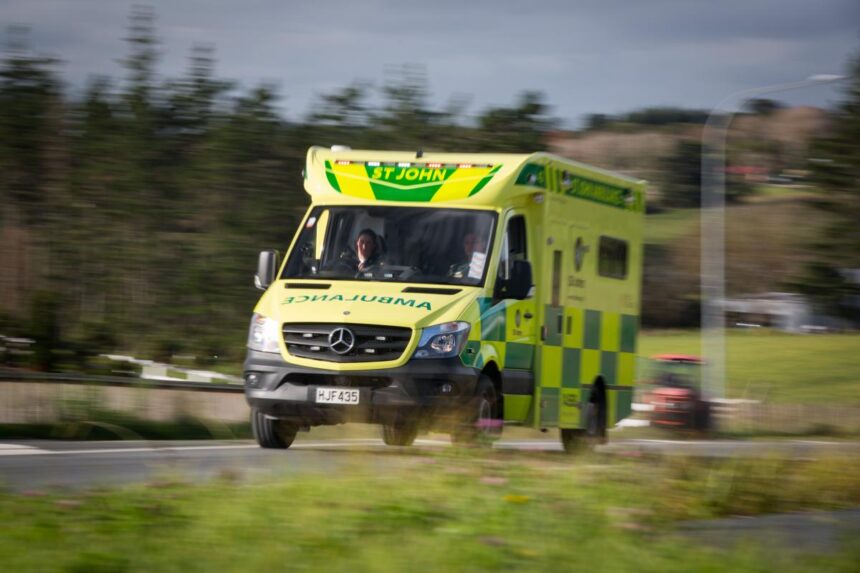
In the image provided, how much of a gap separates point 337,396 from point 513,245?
2.42m

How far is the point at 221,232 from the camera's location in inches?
1208

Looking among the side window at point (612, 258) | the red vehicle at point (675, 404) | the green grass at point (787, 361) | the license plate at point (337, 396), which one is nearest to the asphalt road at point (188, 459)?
the license plate at point (337, 396)

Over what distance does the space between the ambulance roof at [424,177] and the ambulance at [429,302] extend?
1 cm

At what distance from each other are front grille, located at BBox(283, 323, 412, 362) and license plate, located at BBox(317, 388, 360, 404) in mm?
241

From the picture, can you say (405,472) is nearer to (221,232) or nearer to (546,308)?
(546,308)

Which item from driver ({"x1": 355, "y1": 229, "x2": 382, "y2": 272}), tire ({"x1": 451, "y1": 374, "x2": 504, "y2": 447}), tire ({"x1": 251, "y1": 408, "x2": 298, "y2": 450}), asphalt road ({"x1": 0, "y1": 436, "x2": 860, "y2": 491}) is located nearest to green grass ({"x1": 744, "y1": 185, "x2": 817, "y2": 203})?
asphalt road ({"x1": 0, "y1": 436, "x2": 860, "y2": 491})

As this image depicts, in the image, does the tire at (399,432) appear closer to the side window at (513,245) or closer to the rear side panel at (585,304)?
the side window at (513,245)

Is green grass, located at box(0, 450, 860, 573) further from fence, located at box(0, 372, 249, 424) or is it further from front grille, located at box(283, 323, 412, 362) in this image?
fence, located at box(0, 372, 249, 424)

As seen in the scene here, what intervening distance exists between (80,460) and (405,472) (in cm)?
392

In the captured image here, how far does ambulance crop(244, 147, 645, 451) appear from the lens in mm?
11719

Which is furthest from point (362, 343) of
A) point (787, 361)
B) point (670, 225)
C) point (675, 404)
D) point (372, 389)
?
point (670, 225)

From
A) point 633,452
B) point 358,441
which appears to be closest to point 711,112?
point 358,441

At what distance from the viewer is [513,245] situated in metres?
13.2

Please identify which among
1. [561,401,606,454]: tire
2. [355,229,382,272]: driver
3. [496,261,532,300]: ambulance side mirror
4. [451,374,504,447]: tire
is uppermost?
[355,229,382,272]: driver
